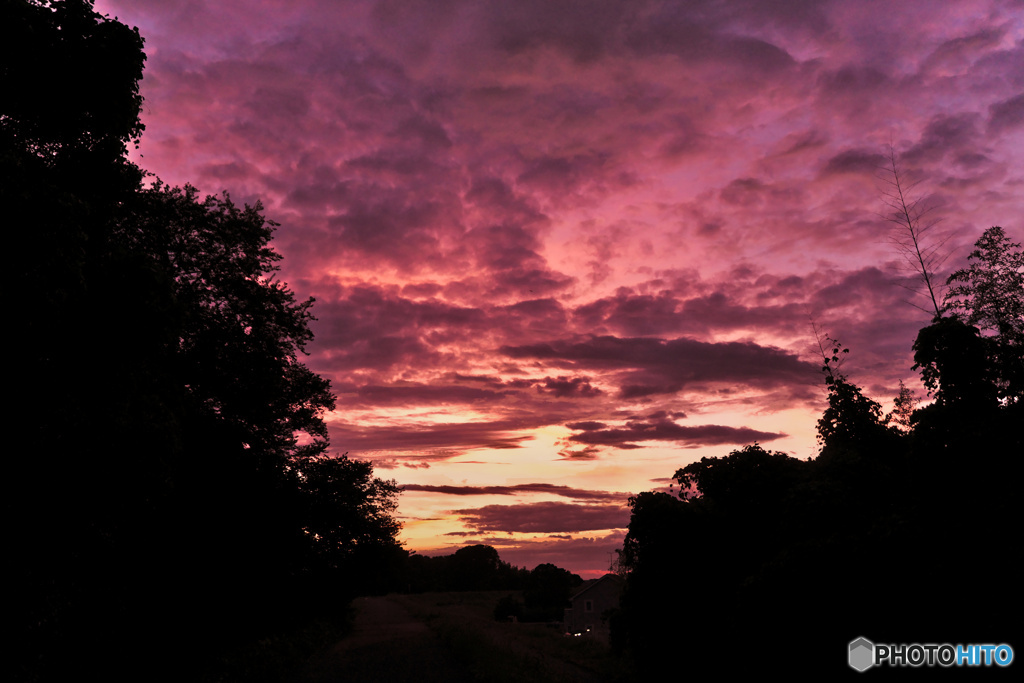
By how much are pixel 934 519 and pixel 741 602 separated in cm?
516

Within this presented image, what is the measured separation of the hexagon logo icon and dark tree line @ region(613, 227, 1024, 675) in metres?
0.16

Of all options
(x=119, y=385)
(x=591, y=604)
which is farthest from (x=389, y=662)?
(x=591, y=604)

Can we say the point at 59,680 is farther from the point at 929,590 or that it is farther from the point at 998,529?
the point at 998,529

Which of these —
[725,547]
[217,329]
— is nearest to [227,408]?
[217,329]

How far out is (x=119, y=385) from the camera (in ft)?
43.3

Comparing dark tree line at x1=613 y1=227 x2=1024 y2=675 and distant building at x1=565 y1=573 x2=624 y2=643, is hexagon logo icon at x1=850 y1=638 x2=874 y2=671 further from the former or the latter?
distant building at x1=565 y1=573 x2=624 y2=643

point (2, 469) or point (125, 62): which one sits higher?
point (125, 62)

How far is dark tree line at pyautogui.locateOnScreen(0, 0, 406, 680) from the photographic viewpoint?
12109 millimetres

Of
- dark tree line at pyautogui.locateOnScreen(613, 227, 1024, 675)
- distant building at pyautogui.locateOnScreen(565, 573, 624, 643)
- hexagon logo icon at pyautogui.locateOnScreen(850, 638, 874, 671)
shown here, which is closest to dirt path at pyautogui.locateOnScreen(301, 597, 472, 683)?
dark tree line at pyautogui.locateOnScreen(613, 227, 1024, 675)

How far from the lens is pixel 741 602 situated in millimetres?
16125

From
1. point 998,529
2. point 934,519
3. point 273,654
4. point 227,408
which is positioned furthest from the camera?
point 273,654

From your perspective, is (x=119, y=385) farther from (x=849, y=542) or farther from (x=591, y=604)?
(x=591, y=604)

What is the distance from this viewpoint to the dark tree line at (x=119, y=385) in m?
12.1

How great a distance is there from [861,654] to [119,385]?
18.0 m
